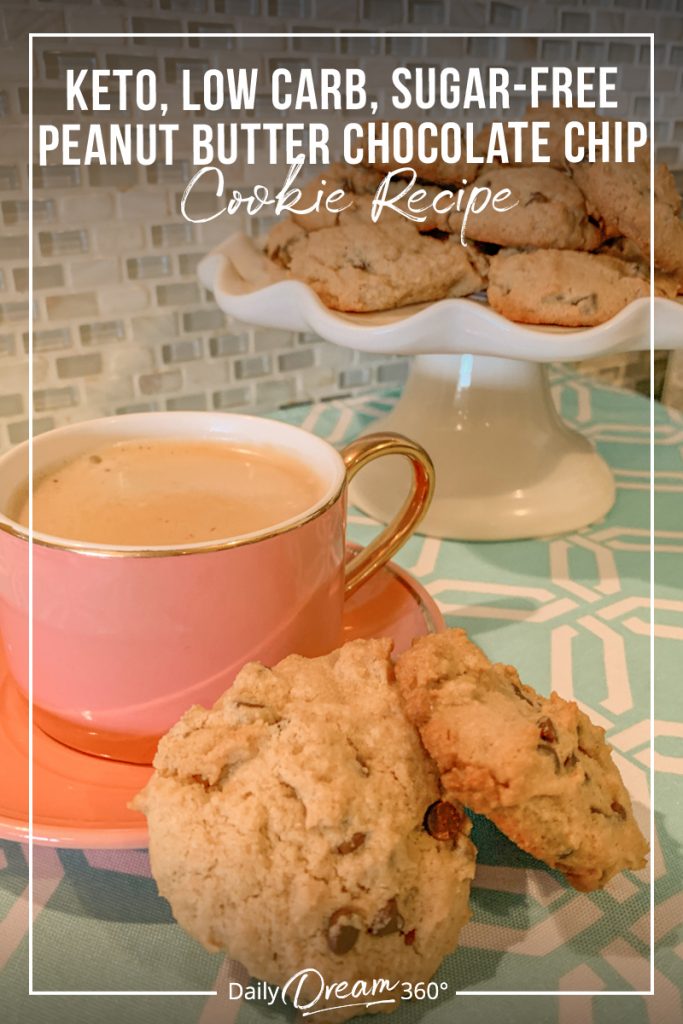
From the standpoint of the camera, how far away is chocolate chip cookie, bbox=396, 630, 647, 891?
1.15 feet

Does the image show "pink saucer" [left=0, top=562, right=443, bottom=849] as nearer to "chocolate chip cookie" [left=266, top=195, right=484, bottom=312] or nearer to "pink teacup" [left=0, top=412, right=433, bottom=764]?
"pink teacup" [left=0, top=412, right=433, bottom=764]

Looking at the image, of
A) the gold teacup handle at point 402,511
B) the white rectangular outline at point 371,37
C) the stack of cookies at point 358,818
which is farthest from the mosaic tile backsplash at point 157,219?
the stack of cookies at point 358,818

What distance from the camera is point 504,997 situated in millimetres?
385

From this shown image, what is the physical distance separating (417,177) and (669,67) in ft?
1.89

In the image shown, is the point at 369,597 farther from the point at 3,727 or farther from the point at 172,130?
the point at 172,130

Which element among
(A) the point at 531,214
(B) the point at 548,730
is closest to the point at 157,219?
(A) the point at 531,214

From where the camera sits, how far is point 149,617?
0.43 meters

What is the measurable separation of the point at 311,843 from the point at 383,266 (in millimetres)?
490

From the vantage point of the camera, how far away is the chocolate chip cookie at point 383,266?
703 mm

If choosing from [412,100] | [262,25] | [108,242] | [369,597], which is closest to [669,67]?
[412,100]

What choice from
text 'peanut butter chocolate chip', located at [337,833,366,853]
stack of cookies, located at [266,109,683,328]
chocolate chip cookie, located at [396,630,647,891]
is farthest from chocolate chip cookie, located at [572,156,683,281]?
text 'peanut butter chocolate chip', located at [337,833,366,853]

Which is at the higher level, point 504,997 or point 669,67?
point 669,67

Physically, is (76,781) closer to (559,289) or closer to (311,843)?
(311,843)

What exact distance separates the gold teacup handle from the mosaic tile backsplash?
1.50 feet
